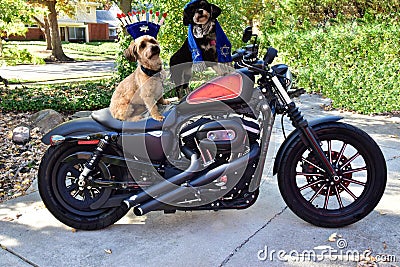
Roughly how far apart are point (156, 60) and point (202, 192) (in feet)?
3.62

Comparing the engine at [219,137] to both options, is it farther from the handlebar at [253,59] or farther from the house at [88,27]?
the house at [88,27]

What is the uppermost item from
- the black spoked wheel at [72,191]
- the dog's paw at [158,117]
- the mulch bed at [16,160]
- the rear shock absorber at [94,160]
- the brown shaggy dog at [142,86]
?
the brown shaggy dog at [142,86]

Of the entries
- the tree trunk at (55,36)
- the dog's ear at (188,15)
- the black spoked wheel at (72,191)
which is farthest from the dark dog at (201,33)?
the tree trunk at (55,36)

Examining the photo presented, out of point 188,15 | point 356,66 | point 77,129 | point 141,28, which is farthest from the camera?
point 356,66

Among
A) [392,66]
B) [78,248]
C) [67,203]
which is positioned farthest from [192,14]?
[392,66]

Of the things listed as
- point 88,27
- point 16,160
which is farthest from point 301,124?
point 88,27

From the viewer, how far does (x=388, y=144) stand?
5223mm

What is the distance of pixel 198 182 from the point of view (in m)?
3.04

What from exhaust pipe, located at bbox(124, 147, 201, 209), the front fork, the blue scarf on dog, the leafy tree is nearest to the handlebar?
the front fork

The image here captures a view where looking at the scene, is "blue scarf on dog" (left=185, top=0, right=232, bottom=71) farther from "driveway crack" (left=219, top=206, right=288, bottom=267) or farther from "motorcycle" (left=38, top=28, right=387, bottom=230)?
"driveway crack" (left=219, top=206, right=288, bottom=267)

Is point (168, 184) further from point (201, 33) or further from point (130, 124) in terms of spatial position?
point (201, 33)

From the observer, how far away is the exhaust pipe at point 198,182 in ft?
9.89

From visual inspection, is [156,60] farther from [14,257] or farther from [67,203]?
[14,257]

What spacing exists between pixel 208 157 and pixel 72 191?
1.14 meters
